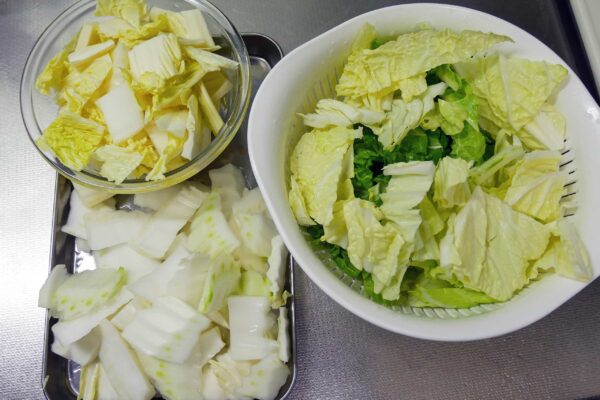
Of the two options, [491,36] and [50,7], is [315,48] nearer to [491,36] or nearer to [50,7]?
[491,36]

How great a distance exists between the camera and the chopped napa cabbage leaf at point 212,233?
96 centimetres

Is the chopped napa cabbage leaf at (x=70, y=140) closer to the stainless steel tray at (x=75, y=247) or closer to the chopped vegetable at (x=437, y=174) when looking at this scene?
the stainless steel tray at (x=75, y=247)

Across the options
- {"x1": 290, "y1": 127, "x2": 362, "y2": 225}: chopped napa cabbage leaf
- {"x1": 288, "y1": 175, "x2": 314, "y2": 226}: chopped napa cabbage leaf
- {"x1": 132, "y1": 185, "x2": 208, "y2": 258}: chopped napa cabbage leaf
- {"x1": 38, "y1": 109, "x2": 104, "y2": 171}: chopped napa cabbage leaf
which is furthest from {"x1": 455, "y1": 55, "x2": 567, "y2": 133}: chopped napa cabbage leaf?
{"x1": 38, "y1": 109, "x2": 104, "y2": 171}: chopped napa cabbage leaf

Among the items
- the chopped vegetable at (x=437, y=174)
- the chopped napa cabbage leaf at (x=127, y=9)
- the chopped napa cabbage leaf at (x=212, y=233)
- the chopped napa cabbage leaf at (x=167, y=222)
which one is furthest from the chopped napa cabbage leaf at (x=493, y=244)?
the chopped napa cabbage leaf at (x=127, y=9)

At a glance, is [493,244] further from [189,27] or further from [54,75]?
[54,75]

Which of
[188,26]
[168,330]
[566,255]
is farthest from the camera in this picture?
[188,26]

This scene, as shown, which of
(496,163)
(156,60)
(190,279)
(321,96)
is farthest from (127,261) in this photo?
(496,163)

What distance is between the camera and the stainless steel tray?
3.24ft

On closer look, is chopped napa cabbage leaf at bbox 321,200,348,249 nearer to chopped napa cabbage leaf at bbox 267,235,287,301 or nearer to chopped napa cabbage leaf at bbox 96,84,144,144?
chopped napa cabbage leaf at bbox 267,235,287,301

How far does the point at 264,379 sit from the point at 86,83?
2.13ft

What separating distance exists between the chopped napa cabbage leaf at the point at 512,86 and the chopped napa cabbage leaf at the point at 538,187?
0.06 metres

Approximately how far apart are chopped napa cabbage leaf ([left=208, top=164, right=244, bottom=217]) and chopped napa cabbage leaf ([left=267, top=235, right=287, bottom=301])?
134 millimetres

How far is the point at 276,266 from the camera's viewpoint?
37.5 inches

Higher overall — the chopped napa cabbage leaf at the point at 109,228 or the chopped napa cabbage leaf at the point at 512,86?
the chopped napa cabbage leaf at the point at 109,228
